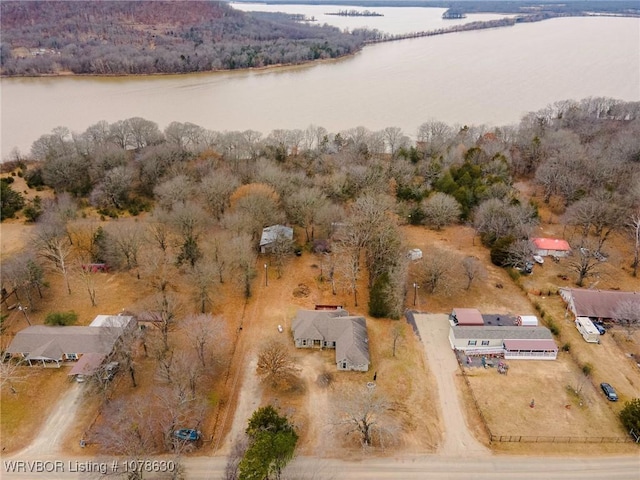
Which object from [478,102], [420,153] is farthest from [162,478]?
[478,102]

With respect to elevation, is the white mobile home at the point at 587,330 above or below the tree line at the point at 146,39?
below

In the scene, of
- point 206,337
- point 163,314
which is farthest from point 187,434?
point 163,314

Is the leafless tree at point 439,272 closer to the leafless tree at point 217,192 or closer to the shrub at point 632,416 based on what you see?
the shrub at point 632,416

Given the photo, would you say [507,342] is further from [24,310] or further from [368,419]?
[24,310]

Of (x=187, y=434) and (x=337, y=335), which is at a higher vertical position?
(x=337, y=335)

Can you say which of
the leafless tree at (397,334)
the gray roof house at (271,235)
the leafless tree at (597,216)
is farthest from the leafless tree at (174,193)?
the leafless tree at (597,216)

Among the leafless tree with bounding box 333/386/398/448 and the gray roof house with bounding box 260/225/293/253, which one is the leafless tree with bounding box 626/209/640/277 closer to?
the leafless tree with bounding box 333/386/398/448

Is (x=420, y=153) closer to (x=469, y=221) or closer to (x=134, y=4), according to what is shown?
(x=469, y=221)
